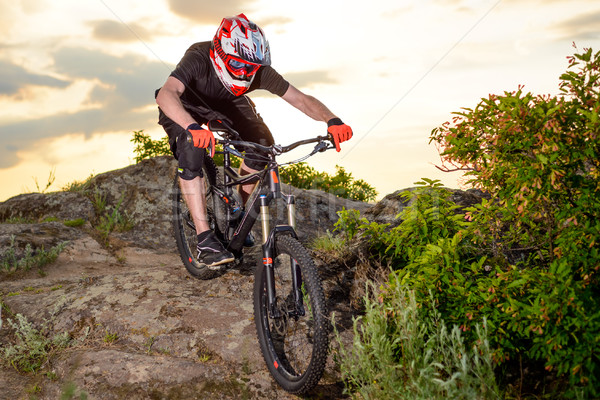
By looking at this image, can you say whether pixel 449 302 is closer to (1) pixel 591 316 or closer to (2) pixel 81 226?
(1) pixel 591 316

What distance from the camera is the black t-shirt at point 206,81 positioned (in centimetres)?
483

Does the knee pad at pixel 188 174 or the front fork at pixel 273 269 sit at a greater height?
the knee pad at pixel 188 174

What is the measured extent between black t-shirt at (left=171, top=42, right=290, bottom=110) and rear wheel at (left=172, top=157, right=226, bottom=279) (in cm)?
66

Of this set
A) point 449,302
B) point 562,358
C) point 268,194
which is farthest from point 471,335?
point 268,194

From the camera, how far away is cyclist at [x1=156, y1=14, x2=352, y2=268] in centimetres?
438

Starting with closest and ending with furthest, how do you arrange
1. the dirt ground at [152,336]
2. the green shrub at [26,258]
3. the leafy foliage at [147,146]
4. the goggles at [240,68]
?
the dirt ground at [152,336]
the goggles at [240,68]
the green shrub at [26,258]
the leafy foliage at [147,146]

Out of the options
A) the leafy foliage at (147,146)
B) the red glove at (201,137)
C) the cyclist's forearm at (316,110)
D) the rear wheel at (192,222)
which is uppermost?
the leafy foliage at (147,146)

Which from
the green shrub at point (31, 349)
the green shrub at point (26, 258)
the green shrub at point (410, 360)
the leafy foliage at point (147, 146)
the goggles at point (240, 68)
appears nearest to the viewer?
the green shrub at point (410, 360)

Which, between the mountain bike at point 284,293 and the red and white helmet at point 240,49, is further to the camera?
the red and white helmet at point 240,49

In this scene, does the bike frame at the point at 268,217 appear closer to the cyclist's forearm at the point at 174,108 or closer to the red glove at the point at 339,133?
the red glove at the point at 339,133

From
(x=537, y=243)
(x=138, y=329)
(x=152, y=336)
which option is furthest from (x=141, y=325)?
(x=537, y=243)

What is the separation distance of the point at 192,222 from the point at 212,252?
109 cm

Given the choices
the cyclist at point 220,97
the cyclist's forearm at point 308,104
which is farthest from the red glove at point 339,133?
the cyclist's forearm at point 308,104

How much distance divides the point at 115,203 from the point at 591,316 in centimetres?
837
